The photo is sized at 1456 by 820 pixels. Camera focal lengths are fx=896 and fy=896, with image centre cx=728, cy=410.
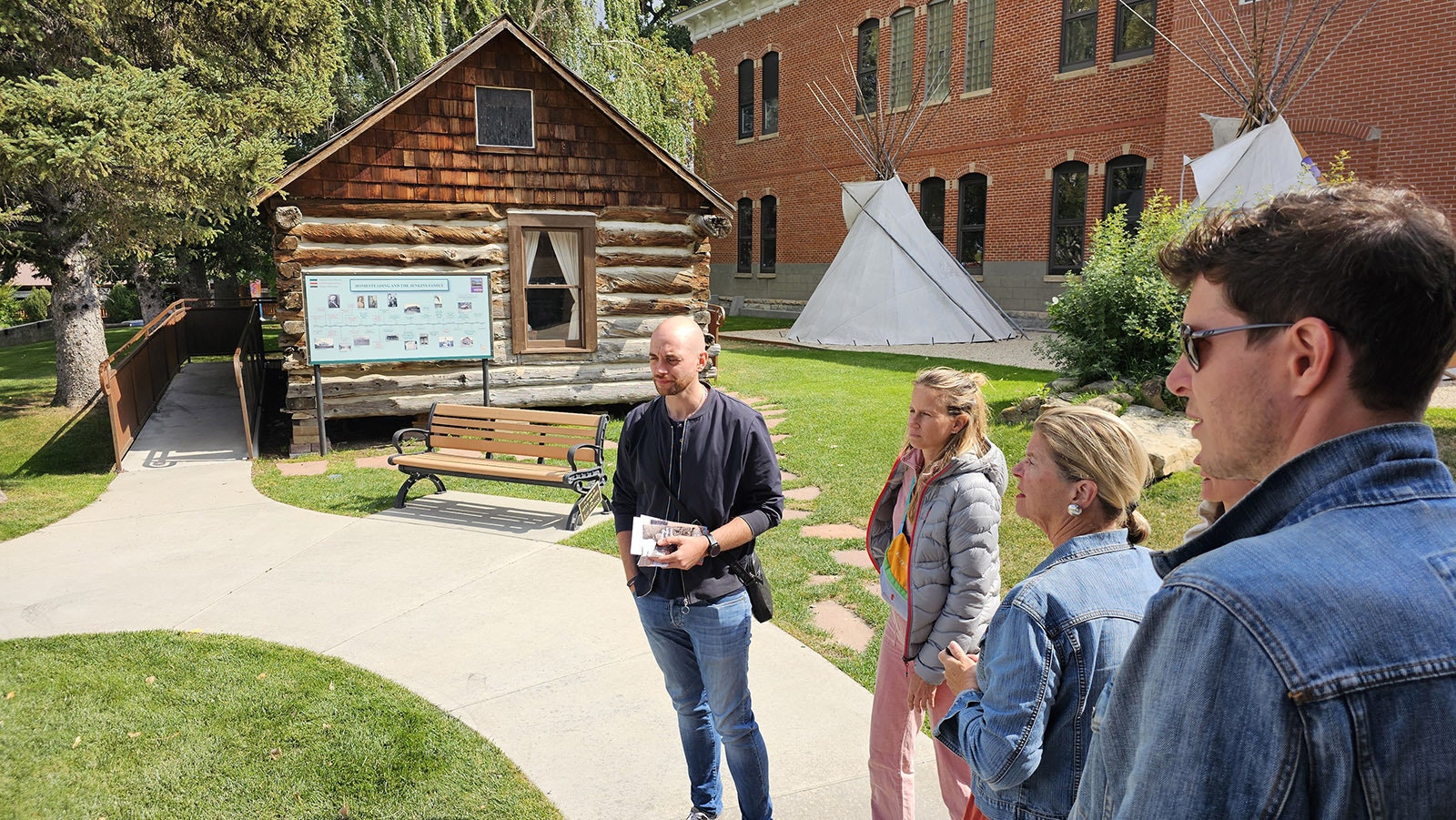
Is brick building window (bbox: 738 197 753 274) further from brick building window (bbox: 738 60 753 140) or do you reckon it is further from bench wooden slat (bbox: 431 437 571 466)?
bench wooden slat (bbox: 431 437 571 466)

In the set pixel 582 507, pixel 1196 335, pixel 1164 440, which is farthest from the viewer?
pixel 1164 440

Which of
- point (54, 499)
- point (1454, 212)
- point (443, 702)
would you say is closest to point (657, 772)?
point (443, 702)

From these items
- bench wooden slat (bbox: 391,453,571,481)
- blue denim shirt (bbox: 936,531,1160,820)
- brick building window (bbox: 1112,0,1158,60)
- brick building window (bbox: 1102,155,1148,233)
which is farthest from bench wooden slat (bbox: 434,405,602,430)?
brick building window (bbox: 1112,0,1158,60)

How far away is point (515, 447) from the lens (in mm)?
8688

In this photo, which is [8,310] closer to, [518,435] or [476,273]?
[476,273]

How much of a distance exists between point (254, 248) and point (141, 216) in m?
11.2

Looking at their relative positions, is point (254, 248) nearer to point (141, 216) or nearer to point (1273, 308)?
point (141, 216)

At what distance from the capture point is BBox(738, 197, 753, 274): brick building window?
104 feet

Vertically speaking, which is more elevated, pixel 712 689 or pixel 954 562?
pixel 954 562

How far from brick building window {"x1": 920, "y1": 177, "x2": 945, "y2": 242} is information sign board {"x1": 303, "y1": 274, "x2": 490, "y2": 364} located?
1652 centimetres

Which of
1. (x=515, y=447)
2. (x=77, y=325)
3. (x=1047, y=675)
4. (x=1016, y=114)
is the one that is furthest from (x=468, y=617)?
(x=1016, y=114)

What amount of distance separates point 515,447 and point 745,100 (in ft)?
82.4

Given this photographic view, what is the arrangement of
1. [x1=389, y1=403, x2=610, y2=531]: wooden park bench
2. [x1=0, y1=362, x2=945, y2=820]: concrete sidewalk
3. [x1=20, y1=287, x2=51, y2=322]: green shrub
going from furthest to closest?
[x1=20, y1=287, x2=51, y2=322]: green shrub < [x1=389, y1=403, x2=610, y2=531]: wooden park bench < [x1=0, y1=362, x2=945, y2=820]: concrete sidewalk

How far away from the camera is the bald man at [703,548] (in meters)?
3.33
